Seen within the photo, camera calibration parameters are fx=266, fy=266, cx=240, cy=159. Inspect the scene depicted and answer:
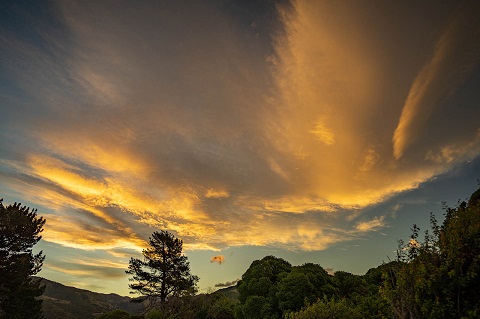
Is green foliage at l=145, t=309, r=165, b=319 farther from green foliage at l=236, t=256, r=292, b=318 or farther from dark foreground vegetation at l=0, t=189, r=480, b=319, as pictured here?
green foliage at l=236, t=256, r=292, b=318

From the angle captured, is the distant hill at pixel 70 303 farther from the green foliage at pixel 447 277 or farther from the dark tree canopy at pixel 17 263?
the green foliage at pixel 447 277

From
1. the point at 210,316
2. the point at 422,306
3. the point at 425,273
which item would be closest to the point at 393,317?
the point at 422,306

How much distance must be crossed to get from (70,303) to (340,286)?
397ft

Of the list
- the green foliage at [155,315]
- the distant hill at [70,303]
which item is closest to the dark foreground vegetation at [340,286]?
the green foliage at [155,315]

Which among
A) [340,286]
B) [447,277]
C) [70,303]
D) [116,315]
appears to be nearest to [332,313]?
[447,277]

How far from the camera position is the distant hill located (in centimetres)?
8495

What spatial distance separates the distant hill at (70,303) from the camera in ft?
279

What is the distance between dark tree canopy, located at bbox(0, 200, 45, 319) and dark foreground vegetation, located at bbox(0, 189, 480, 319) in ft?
1.20

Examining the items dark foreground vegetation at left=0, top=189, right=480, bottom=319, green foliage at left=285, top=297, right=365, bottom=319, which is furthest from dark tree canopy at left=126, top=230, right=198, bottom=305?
green foliage at left=285, top=297, right=365, bottom=319

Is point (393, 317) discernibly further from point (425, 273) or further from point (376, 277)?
point (376, 277)

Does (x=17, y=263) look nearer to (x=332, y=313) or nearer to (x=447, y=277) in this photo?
(x=332, y=313)

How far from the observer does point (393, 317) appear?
1128cm

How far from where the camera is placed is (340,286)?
32.0 m

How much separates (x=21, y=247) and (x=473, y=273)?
44797 mm
